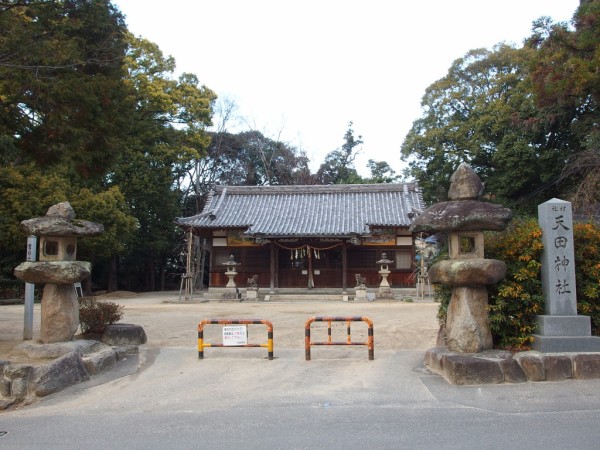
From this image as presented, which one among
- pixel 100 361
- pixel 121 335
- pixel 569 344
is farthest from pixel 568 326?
pixel 121 335

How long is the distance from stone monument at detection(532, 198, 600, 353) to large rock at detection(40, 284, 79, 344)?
7545mm

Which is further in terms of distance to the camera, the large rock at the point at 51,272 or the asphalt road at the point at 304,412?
the large rock at the point at 51,272

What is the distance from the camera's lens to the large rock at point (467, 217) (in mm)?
7254

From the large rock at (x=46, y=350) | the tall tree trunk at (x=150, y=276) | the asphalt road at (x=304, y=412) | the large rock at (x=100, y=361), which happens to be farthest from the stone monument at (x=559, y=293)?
the tall tree trunk at (x=150, y=276)

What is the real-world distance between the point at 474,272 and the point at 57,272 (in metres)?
6.68

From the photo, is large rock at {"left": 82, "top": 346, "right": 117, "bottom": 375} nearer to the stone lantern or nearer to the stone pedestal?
the stone pedestal

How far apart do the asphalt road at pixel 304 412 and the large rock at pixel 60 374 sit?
0.19m

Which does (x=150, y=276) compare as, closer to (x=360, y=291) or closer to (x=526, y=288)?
(x=360, y=291)

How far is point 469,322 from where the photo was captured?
24.0 ft

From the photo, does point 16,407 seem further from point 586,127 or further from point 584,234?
point 586,127

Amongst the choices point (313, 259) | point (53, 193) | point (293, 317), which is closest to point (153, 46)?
point (53, 193)

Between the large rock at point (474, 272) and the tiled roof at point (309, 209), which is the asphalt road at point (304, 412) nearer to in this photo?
the large rock at point (474, 272)

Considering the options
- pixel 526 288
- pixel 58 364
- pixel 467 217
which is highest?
pixel 467 217

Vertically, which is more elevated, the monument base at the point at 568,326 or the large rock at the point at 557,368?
the monument base at the point at 568,326
